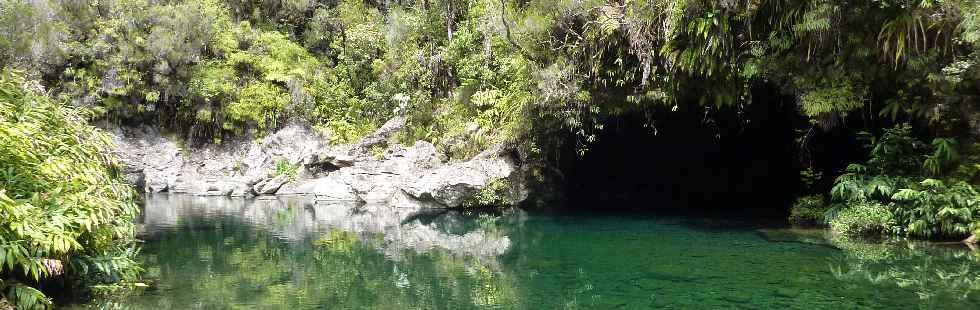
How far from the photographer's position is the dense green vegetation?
409 inches

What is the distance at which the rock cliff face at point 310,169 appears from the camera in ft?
64.2

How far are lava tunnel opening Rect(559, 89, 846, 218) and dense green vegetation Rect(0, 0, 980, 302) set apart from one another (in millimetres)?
1036

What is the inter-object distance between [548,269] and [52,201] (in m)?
6.61

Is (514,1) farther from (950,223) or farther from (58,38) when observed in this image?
(58,38)

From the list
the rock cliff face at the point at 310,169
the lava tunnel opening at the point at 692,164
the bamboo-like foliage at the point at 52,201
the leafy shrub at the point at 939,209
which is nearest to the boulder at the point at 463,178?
the rock cliff face at the point at 310,169

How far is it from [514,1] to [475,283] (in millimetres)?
10651

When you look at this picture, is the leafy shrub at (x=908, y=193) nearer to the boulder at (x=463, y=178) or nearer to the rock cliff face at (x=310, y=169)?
the boulder at (x=463, y=178)

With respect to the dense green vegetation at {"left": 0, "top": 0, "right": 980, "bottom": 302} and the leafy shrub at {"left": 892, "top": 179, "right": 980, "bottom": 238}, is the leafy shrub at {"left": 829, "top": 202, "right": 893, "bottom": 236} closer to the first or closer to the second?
the dense green vegetation at {"left": 0, "top": 0, "right": 980, "bottom": 302}

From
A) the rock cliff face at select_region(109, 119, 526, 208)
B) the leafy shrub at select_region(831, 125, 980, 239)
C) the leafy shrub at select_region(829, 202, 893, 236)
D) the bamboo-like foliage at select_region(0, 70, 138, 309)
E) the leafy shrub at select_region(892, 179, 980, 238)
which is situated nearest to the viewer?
the bamboo-like foliage at select_region(0, 70, 138, 309)

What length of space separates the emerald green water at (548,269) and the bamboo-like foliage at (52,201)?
75 centimetres

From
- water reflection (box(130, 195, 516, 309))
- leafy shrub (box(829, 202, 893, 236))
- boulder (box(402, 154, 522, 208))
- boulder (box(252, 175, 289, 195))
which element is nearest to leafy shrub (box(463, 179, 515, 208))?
boulder (box(402, 154, 522, 208))

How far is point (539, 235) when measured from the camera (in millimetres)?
13711

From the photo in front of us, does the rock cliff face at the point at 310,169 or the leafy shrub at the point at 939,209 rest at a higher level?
the rock cliff face at the point at 310,169

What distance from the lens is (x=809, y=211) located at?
13.4 metres
